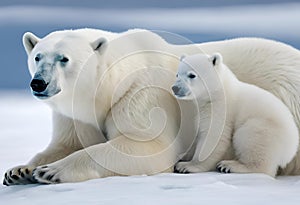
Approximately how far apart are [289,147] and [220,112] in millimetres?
492

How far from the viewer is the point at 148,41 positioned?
4.68m

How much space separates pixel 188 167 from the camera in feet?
13.9

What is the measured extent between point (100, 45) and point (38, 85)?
1.76 feet

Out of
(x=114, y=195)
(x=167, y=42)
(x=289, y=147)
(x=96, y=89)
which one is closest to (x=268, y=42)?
(x=167, y=42)

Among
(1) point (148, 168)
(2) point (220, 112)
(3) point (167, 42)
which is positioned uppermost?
(3) point (167, 42)

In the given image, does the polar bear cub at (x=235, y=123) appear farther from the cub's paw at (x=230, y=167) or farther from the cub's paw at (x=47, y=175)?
the cub's paw at (x=47, y=175)

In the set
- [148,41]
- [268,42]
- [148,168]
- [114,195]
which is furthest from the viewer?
[268,42]

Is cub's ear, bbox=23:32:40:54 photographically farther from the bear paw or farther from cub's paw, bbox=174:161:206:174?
the bear paw

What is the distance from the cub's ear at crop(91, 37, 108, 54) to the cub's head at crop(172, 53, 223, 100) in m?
0.52

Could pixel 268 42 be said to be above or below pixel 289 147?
above

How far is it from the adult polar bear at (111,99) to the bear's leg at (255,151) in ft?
1.30

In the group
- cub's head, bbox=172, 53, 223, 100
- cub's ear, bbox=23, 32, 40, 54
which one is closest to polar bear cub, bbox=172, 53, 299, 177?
cub's head, bbox=172, 53, 223, 100

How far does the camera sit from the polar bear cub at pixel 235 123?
13.7ft

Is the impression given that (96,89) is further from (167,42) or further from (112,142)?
(167,42)
